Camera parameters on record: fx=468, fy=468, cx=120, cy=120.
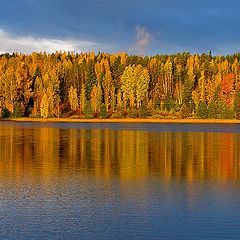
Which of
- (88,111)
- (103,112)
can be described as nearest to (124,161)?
(103,112)

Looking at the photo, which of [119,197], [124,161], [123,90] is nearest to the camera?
[119,197]

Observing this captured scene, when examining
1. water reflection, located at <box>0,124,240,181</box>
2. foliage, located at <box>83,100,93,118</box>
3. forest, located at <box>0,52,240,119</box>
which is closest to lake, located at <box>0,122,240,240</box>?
water reflection, located at <box>0,124,240,181</box>

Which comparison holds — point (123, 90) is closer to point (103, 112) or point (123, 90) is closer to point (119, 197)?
point (103, 112)

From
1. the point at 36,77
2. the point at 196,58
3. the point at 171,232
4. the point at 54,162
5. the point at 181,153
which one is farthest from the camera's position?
the point at 196,58

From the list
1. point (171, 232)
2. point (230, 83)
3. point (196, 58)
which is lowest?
point (171, 232)

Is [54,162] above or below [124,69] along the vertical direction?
below

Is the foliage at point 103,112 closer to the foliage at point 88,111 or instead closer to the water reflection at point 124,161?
the foliage at point 88,111

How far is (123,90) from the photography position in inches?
6737

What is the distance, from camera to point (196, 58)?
197 m

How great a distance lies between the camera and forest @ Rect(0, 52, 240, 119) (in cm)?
16025

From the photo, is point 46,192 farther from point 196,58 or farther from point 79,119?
point 196,58

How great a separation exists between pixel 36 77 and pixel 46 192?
514 ft

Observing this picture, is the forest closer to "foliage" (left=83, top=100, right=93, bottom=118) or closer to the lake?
"foliage" (left=83, top=100, right=93, bottom=118)

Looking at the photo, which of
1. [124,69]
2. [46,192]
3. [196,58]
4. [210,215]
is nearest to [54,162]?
[46,192]
